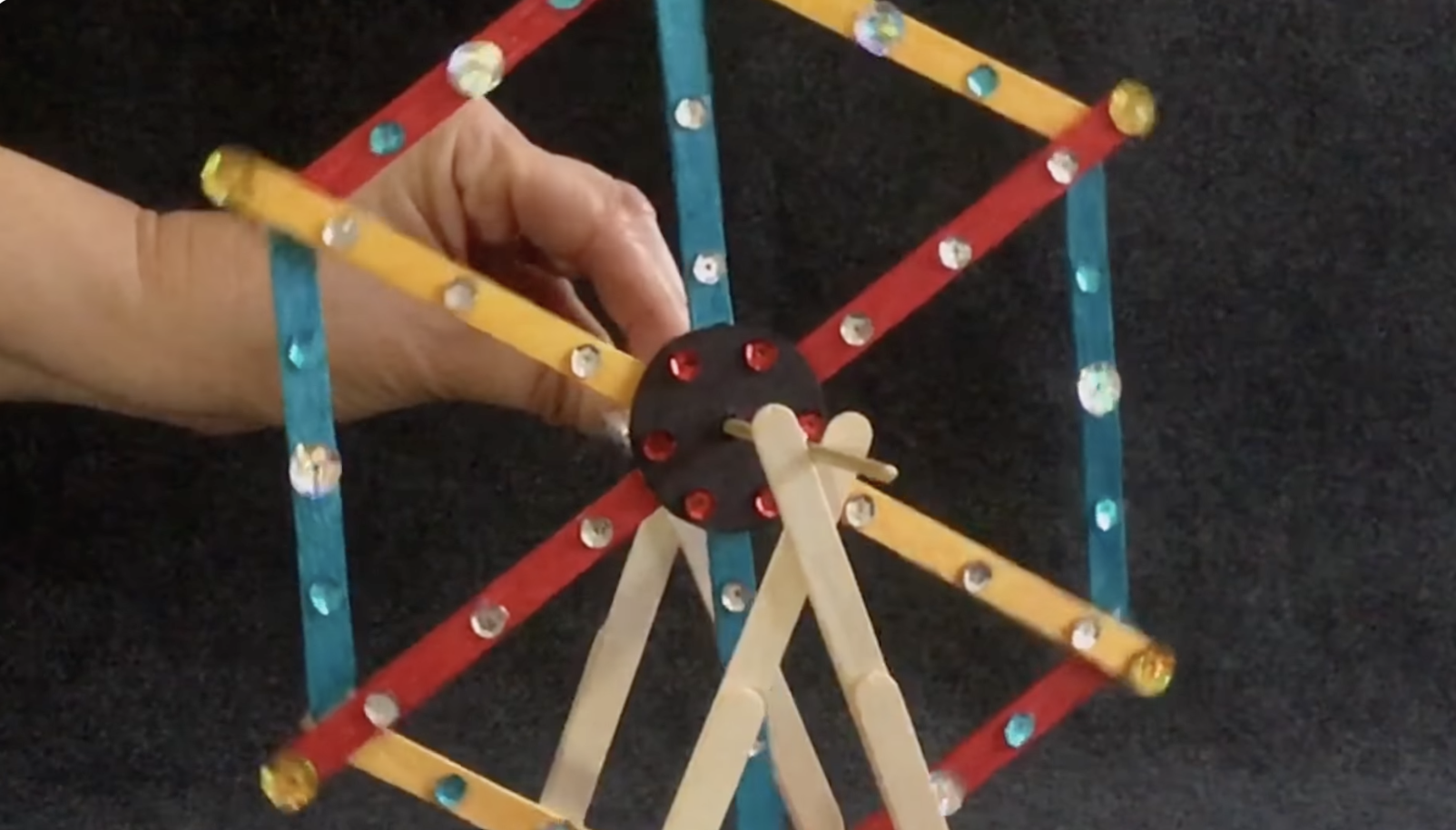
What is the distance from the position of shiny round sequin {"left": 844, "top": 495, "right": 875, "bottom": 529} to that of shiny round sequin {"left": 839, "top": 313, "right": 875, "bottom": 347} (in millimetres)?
33

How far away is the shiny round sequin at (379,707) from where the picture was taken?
36cm

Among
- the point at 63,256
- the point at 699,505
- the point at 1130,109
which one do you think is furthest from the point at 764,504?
the point at 63,256

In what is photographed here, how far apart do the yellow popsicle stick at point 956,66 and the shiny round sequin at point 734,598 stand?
126 mm

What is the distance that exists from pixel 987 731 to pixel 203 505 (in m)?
0.41

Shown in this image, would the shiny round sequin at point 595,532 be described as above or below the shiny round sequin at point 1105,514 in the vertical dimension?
below

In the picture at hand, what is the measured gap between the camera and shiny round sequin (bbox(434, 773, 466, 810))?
0.37 m

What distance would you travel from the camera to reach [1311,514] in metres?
0.73

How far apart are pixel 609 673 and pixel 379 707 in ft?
0.17

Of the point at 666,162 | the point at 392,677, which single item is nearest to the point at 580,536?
the point at 392,677

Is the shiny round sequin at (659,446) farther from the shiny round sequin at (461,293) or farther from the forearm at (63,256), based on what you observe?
the forearm at (63,256)

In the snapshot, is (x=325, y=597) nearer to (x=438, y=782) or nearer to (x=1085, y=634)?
(x=438, y=782)

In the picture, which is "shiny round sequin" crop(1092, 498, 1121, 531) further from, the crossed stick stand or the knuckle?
the knuckle

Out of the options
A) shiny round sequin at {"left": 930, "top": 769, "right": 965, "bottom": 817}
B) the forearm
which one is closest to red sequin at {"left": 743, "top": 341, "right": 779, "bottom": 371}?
shiny round sequin at {"left": 930, "top": 769, "right": 965, "bottom": 817}

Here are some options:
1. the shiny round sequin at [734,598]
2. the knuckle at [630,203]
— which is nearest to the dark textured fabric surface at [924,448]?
the knuckle at [630,203]
